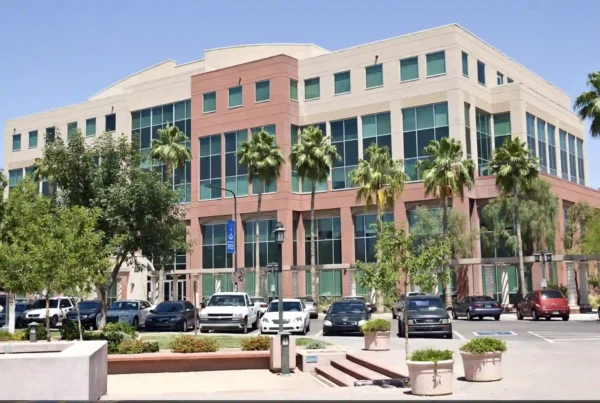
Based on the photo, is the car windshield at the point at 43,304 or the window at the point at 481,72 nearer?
the car windshield at the point at 43,304

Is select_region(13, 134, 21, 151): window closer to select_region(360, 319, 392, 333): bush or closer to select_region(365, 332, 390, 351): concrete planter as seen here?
select_region(360, 319, 392, 333): bush

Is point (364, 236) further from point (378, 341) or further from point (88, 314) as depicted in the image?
point (378, 341)

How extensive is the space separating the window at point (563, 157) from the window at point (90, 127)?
4614cm

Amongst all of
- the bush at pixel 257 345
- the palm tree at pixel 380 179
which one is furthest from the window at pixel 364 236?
the bush at pixel 257 345

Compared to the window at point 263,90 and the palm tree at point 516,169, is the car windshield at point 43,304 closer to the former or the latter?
the window at point 263,90

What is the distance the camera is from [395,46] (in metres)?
55.6

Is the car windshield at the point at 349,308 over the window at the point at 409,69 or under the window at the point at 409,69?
under

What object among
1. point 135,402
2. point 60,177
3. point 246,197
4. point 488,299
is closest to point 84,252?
point 60,177

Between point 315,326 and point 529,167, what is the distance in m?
19.0

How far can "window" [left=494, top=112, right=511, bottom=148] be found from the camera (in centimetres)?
5734

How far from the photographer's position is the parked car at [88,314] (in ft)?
117

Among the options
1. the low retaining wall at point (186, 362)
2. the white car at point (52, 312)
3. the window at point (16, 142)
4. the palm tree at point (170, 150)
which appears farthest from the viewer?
the window at point (16, 142)

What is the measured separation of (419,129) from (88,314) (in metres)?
29.2

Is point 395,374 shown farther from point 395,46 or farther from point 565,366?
point 395,46
